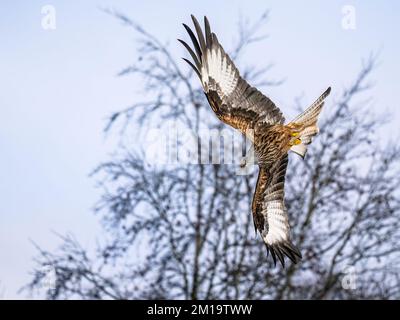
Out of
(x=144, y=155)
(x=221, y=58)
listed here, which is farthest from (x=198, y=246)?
(x=221, y=58)

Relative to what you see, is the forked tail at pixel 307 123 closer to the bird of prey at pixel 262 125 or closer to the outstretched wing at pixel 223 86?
the bird of prey at pixel 262 125

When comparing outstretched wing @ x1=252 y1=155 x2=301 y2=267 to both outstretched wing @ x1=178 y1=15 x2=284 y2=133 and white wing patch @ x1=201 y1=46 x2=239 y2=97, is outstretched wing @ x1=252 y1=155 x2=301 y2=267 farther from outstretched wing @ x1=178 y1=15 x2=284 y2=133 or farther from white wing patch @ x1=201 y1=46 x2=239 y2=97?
white wing patch @ x1=201 y1=46 x2=239 y2=97

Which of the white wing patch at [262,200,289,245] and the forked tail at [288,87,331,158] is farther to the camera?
the white wing patch at [262,200,289,245]

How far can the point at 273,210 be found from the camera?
19.0 feet

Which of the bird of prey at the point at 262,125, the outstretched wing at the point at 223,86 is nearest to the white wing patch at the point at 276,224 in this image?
the bird of prey at the point at 262,125

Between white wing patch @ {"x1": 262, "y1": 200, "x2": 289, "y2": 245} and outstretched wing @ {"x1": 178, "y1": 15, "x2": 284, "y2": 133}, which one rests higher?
outstretched wing @ {"x1": 178, "y1": 15, "x2": 284, "y2": 133}

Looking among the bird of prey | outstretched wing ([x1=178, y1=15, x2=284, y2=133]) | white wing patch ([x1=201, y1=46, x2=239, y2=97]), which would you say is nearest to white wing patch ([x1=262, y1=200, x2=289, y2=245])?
the bird of prey

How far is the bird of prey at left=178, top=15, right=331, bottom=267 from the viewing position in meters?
5.44

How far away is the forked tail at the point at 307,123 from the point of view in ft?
17.7

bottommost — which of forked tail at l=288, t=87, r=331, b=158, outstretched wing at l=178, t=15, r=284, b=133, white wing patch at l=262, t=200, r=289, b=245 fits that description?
white wing patch at l=262, t=200, r=289, b=245

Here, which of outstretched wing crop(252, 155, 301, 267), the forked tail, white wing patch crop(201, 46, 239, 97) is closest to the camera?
the forked tail

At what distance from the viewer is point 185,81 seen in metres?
9.85

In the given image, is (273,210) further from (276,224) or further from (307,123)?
(307,123)
